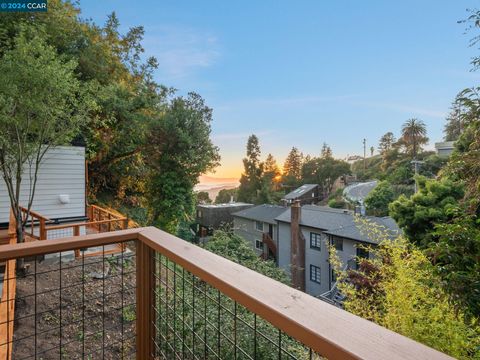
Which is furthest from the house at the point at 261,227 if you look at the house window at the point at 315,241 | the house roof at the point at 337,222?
the house window at the point at 315,241

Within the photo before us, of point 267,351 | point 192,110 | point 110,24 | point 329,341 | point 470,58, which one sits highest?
point 110,24

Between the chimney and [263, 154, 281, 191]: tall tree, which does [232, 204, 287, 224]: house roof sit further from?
[263, 154, 281, 191]: tall tree

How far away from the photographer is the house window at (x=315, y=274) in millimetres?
13467

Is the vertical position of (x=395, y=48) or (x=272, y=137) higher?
(x=395, y=48)

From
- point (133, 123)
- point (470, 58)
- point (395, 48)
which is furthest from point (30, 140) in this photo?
point (395, 48)

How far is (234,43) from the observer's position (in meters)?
13.1

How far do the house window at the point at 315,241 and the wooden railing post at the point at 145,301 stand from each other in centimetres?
1284

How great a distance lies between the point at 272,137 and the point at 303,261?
14229 millimetres

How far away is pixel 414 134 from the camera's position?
2772 centimetres

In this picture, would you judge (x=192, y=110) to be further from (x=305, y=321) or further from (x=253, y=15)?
(x=305, y=321)

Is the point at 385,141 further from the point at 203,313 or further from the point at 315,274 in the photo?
the point at 203,313

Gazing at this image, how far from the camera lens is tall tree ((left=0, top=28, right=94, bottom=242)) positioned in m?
4.54

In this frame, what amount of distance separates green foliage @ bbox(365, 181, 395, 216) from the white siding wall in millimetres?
16653

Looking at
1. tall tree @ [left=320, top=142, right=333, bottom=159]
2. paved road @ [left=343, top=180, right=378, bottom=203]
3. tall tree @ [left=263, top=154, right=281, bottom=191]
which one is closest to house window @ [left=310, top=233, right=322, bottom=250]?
paved road @ [left=343, top=180, right=378, bottom=203]
